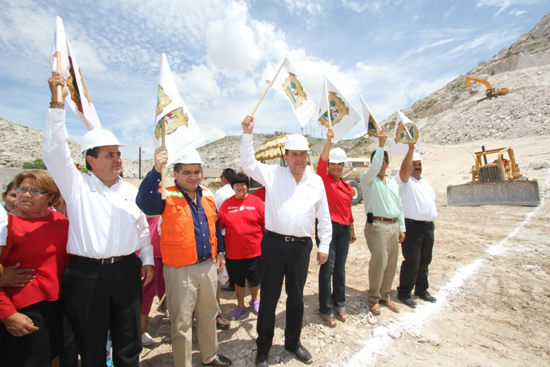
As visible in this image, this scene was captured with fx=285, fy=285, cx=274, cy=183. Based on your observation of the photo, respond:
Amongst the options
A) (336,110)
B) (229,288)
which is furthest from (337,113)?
(229,288)

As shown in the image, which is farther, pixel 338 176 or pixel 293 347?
pixel 338 176

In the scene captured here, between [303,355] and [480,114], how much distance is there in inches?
1398

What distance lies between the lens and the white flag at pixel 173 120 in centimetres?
232

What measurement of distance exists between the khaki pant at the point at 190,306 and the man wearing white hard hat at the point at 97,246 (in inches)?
10.7

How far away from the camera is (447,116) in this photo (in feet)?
110

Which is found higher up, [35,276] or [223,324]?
[35,276]

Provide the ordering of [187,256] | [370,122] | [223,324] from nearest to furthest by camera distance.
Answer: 1. [187,256]
2. [223,324]
3. [370,122]

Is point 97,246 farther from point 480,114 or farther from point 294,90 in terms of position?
point 480,114

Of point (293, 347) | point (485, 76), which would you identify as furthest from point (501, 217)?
point (485, 76)

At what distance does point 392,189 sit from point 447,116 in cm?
3621

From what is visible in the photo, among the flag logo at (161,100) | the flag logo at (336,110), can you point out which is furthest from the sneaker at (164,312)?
the flag logo at (336,110)

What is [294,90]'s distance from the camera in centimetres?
350

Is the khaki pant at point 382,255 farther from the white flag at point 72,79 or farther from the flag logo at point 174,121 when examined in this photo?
the white flag at point 72,79

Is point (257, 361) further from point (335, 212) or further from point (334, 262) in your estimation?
point (335, 212)
